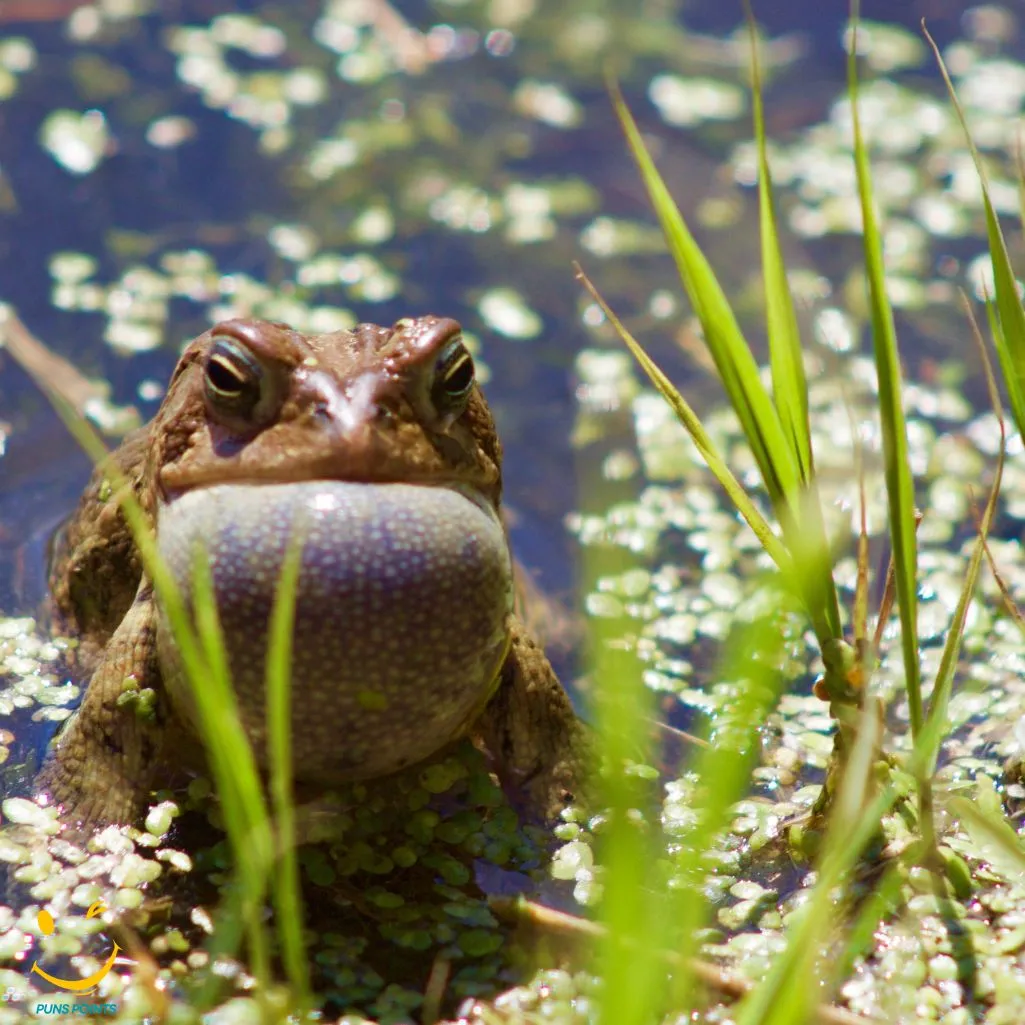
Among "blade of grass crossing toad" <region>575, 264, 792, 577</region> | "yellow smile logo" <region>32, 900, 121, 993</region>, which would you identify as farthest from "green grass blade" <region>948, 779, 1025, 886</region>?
"yellow smile logo" <region>32, 900, 121, 993</region>

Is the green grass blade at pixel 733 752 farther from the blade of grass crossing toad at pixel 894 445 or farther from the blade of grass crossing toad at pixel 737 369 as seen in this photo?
the blade of grass crossing toad at pixel 737 369

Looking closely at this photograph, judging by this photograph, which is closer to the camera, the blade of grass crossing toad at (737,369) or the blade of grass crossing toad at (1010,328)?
the blade of grass crossing toad at (737,369)

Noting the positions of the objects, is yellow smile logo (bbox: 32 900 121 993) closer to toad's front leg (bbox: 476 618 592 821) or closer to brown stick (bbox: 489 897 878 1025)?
brown stick (bbox: 489 897 878 1025)

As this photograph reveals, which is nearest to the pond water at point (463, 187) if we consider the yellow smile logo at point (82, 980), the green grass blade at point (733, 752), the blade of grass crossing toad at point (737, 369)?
the blade of grass crossing toad at point (737, 369)

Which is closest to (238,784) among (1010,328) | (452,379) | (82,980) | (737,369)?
(82,980)

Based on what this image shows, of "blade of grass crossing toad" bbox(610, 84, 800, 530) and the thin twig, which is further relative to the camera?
the thin twig

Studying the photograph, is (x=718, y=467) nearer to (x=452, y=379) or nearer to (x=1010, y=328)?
(x=452, y=379)

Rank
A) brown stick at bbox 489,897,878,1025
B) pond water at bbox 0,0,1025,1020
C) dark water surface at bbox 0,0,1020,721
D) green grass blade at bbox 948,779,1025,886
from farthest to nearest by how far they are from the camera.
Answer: pond water at bbox 0,0,1025,1020 → dark water surface at bbox 0,0,1020,721 → green grass blade at bbox 948,779,1025,886 → brown stick at bbox 489,897,878,1025

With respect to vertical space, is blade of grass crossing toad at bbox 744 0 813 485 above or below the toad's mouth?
above
